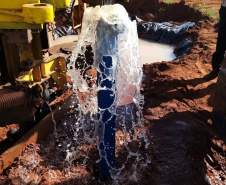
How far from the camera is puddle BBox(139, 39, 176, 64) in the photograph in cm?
743

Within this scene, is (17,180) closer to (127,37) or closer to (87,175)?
(87,175)

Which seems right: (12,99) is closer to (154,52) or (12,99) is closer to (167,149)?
(167,149)

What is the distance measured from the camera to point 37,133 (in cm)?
311

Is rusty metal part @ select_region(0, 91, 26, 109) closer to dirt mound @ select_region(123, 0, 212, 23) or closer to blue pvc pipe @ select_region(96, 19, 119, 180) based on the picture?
blue pvc pipe @ select_region(96, 19, 119, 180)

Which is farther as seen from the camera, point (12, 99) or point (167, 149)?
point (167, 149)

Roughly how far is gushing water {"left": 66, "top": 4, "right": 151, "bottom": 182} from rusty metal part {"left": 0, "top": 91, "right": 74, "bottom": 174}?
Answer: 0.82 feet

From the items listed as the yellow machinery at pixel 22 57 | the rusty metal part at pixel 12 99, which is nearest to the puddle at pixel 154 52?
the yellow machinery at pixel 22 57

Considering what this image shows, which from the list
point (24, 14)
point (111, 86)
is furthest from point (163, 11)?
point (111, 86)

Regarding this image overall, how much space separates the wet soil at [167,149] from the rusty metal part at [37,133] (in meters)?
0.07

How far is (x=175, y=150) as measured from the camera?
10.1 ft

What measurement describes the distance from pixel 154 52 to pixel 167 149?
548 cm

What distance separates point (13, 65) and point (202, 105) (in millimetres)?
3078

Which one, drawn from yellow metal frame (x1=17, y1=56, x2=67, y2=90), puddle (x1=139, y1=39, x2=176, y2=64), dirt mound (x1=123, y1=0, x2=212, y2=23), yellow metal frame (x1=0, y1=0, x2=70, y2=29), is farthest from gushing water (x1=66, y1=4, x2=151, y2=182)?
dirt mound (x1=123, y1=0, x2=212, y2=23)

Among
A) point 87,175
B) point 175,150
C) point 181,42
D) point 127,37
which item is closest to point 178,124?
point 175,150
